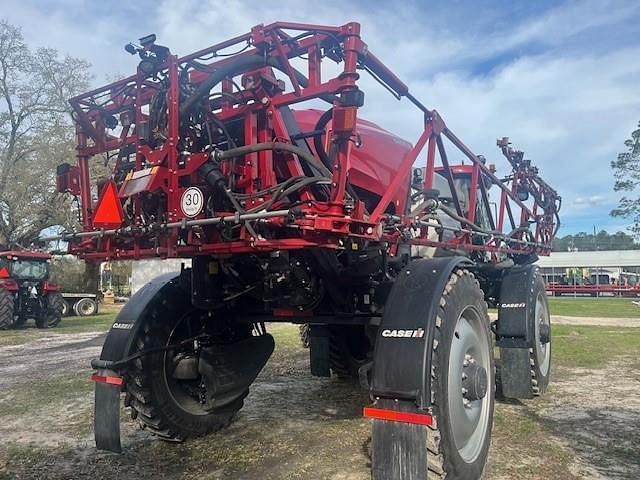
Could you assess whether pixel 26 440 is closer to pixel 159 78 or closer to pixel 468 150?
pixel 159 78

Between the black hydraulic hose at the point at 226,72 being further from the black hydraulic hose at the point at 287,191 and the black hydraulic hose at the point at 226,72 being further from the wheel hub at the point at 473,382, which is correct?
the wheel hub at the point at 473,382

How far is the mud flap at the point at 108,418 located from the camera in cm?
409

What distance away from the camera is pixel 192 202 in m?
3.36

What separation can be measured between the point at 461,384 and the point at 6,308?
1702 centimetres

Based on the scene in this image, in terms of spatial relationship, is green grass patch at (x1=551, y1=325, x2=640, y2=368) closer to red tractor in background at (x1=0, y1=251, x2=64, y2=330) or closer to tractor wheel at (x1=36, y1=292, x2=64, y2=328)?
tractor wheel at (x1=36, y1=292, x2=64, y2=328)

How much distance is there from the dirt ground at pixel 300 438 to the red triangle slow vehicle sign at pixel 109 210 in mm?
1783

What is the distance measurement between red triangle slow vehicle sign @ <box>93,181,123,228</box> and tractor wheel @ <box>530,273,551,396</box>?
4145 mm

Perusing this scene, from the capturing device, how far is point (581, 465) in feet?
13.3

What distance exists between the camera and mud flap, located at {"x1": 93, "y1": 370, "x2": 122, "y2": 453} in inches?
161

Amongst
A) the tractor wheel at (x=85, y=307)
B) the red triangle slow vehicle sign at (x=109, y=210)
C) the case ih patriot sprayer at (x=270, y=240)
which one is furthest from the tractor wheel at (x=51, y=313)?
the red triangle slow vehicle sign at (x=109, y=210)

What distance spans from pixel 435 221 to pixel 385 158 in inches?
25.4

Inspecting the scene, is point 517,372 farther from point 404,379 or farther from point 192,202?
point 192,202

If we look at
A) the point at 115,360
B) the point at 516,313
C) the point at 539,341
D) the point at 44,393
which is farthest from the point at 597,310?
the point at 115,360

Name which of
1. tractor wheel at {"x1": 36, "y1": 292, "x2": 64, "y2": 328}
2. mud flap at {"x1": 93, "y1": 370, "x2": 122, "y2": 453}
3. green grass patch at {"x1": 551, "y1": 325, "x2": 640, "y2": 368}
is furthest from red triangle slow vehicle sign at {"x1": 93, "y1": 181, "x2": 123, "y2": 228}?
tractor wheel at {"x1": 36, "y1": 292, "x2": 64, "y2": 328}
